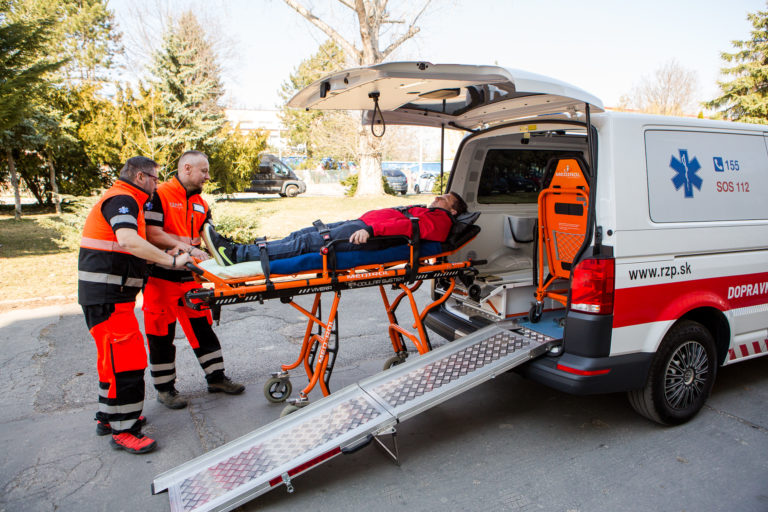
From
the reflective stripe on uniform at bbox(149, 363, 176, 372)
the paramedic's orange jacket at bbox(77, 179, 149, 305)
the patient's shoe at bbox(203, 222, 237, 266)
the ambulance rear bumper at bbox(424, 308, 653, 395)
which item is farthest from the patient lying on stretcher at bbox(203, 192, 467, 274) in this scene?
the ambulance rear bumper at bbox(424, 308, 653, 395)

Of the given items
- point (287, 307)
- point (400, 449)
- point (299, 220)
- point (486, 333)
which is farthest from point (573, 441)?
point (299, 220)

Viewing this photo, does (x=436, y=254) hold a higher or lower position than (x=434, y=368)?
higher

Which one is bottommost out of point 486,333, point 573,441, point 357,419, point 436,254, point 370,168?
point 573,441

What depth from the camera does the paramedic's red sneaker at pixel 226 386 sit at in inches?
169

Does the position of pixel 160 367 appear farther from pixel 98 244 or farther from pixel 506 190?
pixel 506 190

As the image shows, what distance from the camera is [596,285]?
3074 millimetres

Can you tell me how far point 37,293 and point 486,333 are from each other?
6594 millimetres

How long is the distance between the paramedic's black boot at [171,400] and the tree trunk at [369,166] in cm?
1856

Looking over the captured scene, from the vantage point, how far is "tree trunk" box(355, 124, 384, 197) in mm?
21906

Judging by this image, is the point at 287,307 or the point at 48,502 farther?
the point at 287,307

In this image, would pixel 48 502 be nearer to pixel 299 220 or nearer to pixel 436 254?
pixel 436 254

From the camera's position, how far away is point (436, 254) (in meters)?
4.02

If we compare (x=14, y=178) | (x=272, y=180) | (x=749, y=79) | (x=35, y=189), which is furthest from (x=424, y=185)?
(x=14, y=178)

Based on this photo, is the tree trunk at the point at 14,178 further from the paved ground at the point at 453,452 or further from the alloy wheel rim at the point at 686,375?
the alloy wheel rim at the point at 686,375
